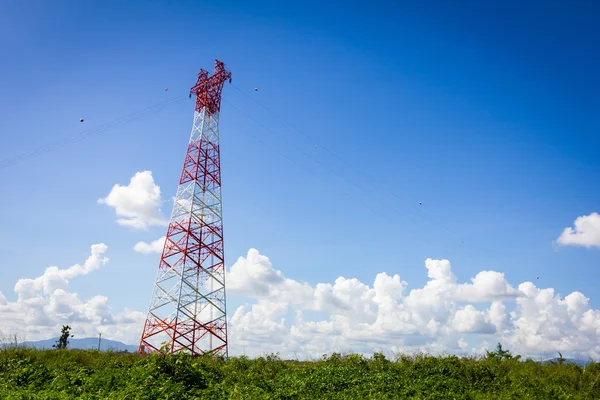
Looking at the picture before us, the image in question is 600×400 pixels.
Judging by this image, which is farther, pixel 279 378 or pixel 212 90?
pixel 212 90

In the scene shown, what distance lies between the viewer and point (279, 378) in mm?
14781

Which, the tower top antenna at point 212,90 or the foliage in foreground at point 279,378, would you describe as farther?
the tower top antenna at point 212,90

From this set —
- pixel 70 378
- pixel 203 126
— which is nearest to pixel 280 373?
pixel 70 378

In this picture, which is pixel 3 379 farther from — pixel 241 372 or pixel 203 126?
pixel 203 126

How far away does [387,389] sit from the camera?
1315 cm

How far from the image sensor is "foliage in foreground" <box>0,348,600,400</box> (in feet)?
38.5

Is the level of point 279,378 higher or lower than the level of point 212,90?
lower

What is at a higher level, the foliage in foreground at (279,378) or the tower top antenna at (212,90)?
the tower top antenna at (212,90)

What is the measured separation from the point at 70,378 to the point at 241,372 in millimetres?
5820

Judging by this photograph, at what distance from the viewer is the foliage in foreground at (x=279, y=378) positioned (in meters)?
Result: 11.7

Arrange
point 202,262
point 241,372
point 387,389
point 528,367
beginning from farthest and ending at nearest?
1. point 202,262
2. point 528,367
3. point 241,372
4. point 387,389

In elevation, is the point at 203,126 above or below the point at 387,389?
above

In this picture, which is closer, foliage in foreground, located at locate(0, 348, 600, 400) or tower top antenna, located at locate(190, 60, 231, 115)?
foliage in foreground, located at locate(0, 348, 600, 400)

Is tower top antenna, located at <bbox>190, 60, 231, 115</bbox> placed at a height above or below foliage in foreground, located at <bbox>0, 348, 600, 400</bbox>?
above
